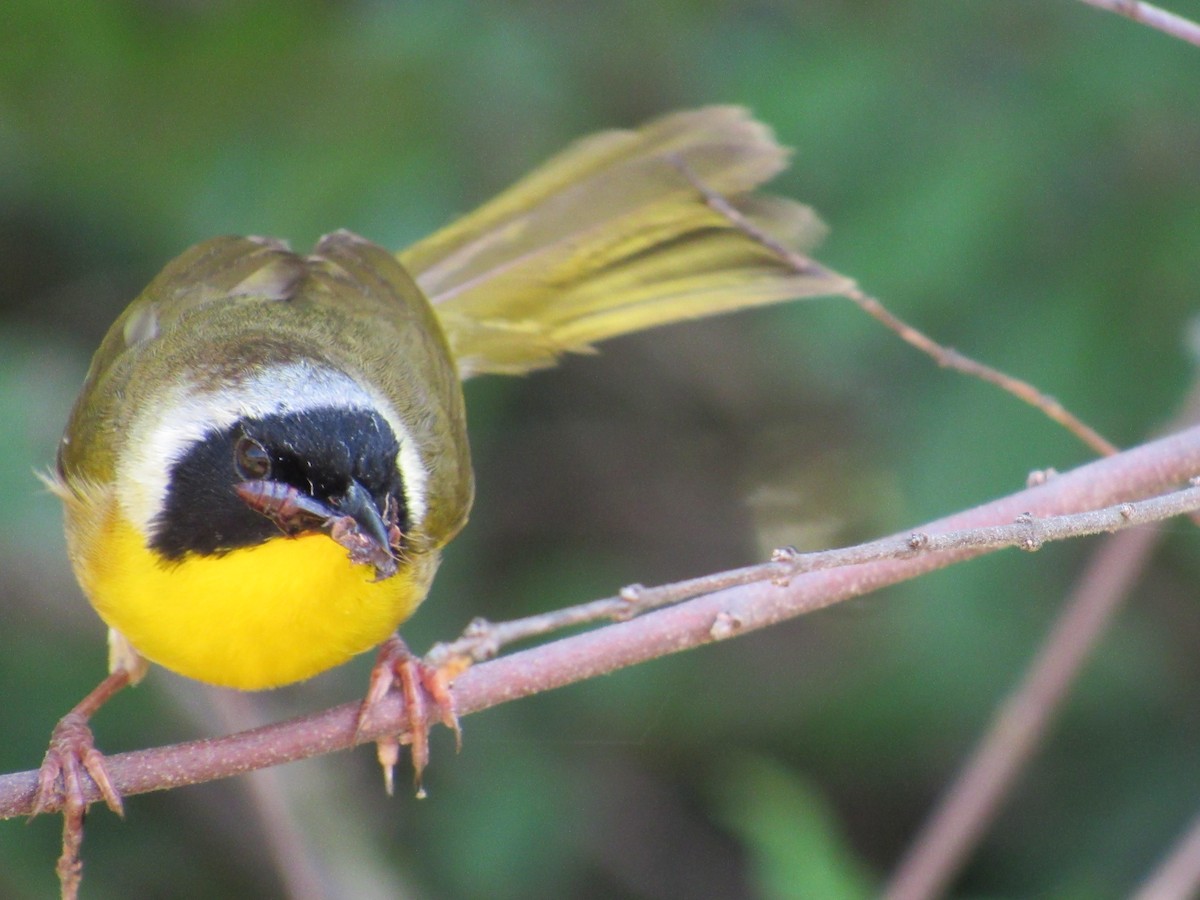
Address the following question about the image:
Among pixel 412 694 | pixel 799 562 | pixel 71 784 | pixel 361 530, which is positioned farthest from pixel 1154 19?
pixel 71 784

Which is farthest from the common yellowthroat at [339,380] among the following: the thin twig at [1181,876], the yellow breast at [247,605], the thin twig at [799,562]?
the thin twig at [1181,876]

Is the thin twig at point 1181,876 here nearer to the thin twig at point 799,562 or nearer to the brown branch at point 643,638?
the brown branch at point 643,638

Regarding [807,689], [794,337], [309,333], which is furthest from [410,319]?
[807,689]

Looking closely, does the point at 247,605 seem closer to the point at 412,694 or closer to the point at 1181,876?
the point at 412,694

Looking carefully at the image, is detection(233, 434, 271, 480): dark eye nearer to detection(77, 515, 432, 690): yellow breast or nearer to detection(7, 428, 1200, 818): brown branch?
detection(77, 515, 432, 690): yellow breast

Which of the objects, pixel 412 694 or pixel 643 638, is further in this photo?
pixel 412 694

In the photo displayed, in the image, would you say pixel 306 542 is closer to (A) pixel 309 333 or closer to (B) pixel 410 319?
(A) pixel 309 333

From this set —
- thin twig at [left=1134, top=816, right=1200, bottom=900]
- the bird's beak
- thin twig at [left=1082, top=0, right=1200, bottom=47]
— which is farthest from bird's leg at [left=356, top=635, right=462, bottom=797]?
thin twig at [left=1082, top=0, right=1200, bottom=47]
